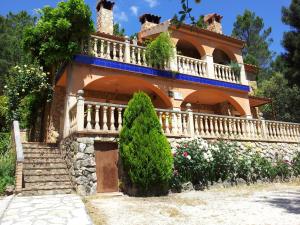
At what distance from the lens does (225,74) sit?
15211 millimetres

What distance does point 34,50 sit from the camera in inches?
476

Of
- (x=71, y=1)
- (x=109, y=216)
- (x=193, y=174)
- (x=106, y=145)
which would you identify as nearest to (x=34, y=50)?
(x=71, y=1)

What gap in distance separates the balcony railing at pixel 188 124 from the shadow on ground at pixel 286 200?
11.1ft

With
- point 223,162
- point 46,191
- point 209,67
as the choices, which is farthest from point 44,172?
point 209,67

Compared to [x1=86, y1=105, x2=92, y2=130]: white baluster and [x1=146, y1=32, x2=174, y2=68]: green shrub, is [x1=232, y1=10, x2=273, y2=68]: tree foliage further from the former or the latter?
[x1=86, y1=105, x2=92, y2=130]: white baluster

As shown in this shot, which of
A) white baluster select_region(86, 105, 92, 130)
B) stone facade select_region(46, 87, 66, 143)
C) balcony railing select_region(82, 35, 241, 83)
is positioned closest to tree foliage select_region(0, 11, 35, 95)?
stone facade select_region(46, 87, 66, 143)

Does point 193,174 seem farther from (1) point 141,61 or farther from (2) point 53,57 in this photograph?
(2) point 53,57

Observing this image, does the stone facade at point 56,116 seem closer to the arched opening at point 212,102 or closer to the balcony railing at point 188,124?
the balcony railing at point 188,124

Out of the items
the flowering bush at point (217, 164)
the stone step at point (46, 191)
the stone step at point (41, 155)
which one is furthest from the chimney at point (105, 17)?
the stone step at point (46, 191)

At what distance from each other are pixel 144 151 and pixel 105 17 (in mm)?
9660

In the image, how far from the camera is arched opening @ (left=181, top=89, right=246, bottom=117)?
47.6ft

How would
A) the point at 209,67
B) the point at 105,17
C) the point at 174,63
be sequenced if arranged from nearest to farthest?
the point at 174,63 < the point at 209,67 < the point at 105,17

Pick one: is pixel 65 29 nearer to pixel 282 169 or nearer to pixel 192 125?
pixel 192 125

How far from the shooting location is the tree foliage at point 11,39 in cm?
2406
